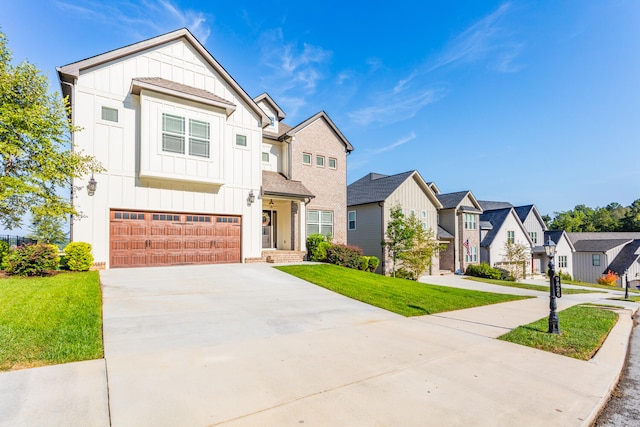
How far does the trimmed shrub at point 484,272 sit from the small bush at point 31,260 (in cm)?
2742

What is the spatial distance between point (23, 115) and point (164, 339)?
9.56 metres

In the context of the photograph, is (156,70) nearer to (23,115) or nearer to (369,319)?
(23,115)

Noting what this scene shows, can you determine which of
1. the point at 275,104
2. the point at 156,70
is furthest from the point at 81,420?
the point at 275,104

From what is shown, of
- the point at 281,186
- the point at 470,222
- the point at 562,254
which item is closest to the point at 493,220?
the point at 470,222

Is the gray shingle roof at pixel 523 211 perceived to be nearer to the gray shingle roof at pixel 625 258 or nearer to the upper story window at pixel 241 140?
the gray shingle roof at pixel 625 258

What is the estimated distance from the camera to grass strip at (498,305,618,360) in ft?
20.3

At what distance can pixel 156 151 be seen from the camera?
13.0 metres

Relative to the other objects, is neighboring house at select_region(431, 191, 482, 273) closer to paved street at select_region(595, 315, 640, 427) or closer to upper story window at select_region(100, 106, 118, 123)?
paved street at select_region(595, 315, 640, 427)

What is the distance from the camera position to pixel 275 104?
63.9ft

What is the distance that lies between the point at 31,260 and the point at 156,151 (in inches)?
214

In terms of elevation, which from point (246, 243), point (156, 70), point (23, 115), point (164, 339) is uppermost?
point (156, 70)

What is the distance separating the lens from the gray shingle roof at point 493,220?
3005 cm

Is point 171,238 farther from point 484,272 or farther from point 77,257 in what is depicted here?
point 484,272

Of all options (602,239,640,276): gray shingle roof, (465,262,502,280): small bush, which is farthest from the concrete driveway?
(602,239,640,276): gray shingle roof
